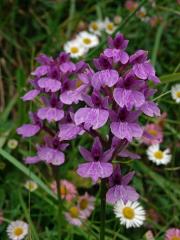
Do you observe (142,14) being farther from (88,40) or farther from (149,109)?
(149,109)

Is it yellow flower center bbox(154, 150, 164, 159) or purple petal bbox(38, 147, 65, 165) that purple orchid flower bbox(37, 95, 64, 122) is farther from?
yellow flower center bbox(154, 150, 164, 159)

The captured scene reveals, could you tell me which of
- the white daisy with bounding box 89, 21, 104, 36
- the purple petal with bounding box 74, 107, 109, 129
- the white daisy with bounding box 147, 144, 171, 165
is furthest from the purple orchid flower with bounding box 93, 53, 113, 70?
the white daisy with bounding box 89, 21, 104, 36

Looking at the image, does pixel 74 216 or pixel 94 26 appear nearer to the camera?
pixel 74 216

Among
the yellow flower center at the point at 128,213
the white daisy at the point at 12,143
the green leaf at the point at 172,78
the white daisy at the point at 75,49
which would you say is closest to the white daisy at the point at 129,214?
the yellow flower center at the point at 128,213

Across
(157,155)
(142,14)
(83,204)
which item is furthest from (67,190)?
(142,14)

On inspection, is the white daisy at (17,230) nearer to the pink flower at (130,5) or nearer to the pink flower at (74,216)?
the pink flower at (74,216)

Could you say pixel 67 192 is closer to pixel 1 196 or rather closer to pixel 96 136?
pixel 1 196
